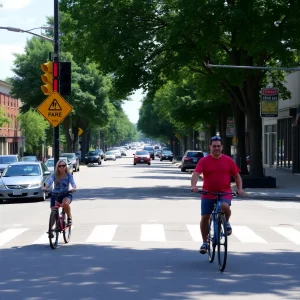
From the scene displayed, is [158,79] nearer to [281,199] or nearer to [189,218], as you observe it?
[281,199]

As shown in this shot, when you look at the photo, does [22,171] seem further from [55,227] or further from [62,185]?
[55,227]

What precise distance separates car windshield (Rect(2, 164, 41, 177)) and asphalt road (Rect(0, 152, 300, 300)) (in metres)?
5.16

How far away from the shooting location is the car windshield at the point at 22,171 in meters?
27.5

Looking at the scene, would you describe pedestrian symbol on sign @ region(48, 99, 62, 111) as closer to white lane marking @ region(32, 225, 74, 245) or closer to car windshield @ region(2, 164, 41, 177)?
car windshield @ region(2, 164, 41, 177)

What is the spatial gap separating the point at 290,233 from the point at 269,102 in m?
21.2

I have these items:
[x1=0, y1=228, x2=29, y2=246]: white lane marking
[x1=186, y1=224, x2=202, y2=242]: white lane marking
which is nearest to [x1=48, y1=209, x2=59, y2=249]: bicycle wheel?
[x1=0, y1=228, x2=29, y2=246]: white lane marking

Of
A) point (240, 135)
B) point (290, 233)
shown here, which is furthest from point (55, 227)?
point (240, 135)

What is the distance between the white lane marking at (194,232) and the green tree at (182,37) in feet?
51.4

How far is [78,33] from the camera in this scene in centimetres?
3638

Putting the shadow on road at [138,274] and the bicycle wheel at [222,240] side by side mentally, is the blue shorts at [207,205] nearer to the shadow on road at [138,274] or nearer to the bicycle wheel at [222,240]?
the bicycle wheel at [222,240]

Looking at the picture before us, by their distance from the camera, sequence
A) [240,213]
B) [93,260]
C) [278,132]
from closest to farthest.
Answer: [93,260], [240,213], [278,132]

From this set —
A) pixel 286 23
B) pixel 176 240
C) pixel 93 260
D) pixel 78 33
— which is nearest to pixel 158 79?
pixel 78 33

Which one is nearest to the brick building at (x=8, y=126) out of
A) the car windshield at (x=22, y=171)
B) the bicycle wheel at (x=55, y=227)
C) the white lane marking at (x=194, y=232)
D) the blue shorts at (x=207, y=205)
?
the car windshield at (x=22, y=171)

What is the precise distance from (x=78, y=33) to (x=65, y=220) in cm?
2348
